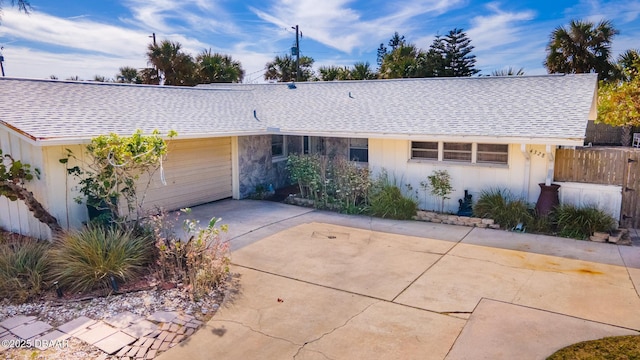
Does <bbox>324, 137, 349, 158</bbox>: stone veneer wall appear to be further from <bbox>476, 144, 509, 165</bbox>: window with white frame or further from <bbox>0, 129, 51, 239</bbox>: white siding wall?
<bbox>0, 129, 51, 239</bbox>: white siding wall

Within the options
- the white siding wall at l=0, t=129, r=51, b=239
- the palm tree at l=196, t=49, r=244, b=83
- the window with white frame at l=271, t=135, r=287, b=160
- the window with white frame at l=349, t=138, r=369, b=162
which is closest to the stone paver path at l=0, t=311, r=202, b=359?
the white siding wall at l=0, t=129, r=51, b=239

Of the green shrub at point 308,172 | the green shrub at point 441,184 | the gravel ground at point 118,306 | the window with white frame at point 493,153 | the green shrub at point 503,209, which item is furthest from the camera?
the green shrub at point 308,172

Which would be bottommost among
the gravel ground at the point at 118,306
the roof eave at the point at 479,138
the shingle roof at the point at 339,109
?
the gravel ground at the point at 118,306

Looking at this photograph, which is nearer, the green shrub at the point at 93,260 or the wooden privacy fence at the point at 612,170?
the green shrub at the point at 93,260

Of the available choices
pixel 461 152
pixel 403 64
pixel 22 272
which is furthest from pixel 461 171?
pixel 403 64

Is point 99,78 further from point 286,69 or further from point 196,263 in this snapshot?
point 196,263

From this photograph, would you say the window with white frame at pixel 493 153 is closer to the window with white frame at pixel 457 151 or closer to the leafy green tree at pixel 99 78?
the window with white frame at pixel 457 151

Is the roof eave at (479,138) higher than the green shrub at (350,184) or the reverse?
higher

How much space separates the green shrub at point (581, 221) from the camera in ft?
29.8

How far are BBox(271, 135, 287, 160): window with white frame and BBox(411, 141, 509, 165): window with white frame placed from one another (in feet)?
17.2

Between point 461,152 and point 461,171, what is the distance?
1.83 feet

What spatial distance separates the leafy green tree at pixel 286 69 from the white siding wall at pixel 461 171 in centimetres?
1993

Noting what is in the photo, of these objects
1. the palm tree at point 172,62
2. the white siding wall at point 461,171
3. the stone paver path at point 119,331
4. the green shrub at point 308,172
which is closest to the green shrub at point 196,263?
the stone paver path at point 119,331

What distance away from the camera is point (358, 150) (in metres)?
13.9
